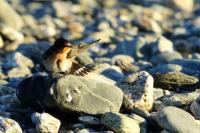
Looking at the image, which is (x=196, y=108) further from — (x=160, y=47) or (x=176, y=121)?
(x=160, y=47)

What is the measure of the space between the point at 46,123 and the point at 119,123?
29.8 inches

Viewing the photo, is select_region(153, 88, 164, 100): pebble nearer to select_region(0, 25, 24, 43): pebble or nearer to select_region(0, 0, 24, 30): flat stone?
select_region(0, 25, 24, 43): pebble

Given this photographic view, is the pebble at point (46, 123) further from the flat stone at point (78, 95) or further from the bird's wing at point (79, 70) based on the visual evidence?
the bird's wing at point (79, 70)

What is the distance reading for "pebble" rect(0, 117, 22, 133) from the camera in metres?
7.31

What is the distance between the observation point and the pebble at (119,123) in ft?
24.4

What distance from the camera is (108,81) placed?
9258mm

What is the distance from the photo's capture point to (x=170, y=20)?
2189cm

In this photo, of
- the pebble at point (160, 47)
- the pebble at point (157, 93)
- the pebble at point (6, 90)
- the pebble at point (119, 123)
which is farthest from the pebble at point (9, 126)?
the pebble at point (160, 47)

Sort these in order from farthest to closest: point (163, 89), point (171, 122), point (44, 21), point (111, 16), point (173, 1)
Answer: point (173, 1) → point (111, 16) → point (44, 21) → point (163, 89) → point (171, 122)

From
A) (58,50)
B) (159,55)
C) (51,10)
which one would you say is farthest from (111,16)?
(58,50)

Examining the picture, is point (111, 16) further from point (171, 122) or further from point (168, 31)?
point (171, 122)

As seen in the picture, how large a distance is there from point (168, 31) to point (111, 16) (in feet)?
6.64

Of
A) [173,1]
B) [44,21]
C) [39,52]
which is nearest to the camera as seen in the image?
[39,52]

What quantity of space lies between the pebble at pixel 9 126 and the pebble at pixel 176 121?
4.89 ft
